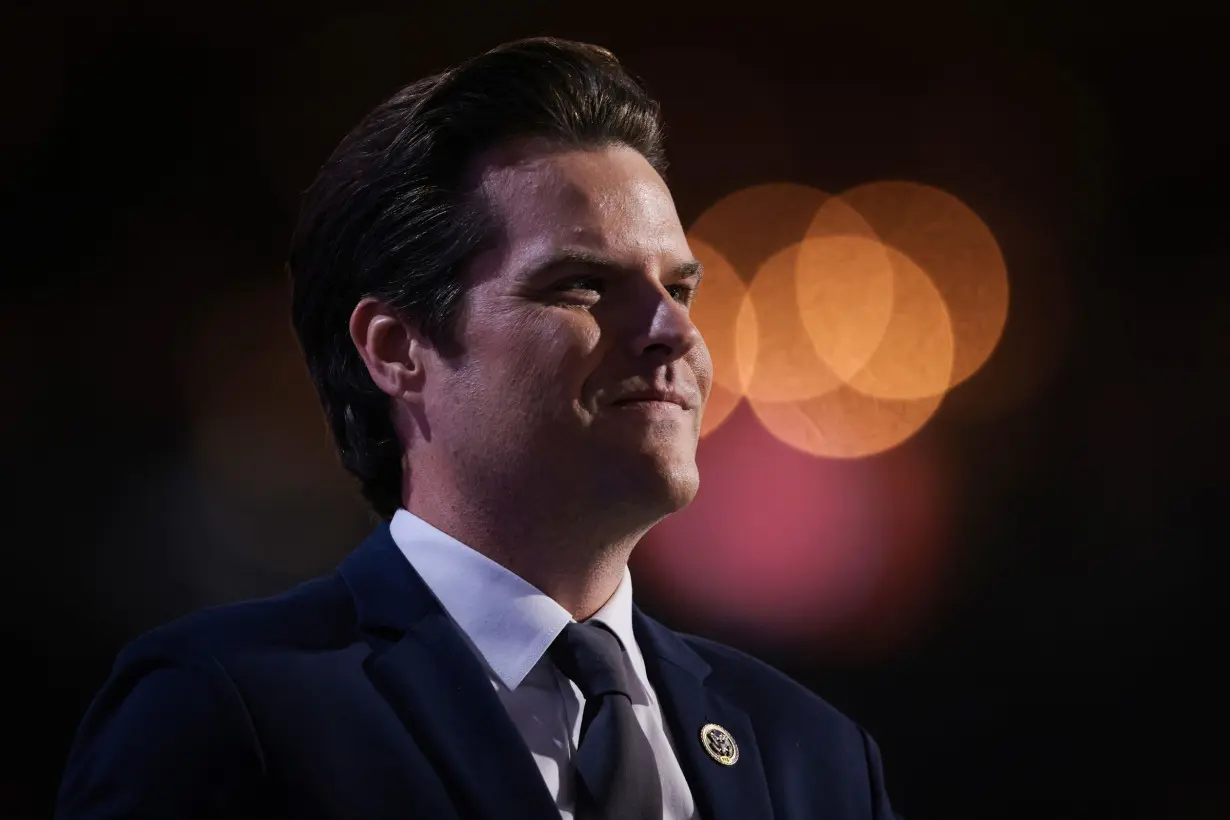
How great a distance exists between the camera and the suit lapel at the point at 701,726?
1.34m

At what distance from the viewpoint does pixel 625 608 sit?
1.44 meters

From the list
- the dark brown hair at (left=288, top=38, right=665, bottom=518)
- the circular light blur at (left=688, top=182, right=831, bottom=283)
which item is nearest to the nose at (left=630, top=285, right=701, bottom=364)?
the dark brown hair at (left=288, top=38, right=665, bottom=518)

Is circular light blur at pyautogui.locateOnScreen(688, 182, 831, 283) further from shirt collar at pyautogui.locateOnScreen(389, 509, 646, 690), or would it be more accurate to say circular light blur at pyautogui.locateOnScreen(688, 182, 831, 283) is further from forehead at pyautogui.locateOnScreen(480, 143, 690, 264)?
shirt collar at pyautogui.locateOnScreen(389, 509, 646, 690)

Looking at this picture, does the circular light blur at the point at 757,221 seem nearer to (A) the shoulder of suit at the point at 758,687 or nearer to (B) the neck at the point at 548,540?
(A) the shoulder of suit at the point at 758,687

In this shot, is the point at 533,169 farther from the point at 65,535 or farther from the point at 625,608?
the point at 65,535

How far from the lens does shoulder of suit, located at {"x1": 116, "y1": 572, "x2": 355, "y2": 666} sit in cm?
123

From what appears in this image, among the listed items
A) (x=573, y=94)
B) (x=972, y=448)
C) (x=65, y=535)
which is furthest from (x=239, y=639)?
(x=972, y=448)

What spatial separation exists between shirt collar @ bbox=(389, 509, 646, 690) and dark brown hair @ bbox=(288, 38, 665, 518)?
194 mm

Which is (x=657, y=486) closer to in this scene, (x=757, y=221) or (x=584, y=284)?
(x=584, y=284)

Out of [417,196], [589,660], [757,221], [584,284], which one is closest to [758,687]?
[589,660]

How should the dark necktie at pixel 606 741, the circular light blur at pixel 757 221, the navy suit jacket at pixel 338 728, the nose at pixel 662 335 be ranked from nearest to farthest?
the navy suit jacket at pixel 338 728 → the dark necktie at pixel 606 741 → the nose at pixel 662 335 → the circular light blur at pixel 757 221

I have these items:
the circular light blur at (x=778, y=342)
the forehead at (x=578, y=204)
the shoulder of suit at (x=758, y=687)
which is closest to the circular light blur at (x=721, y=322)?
the circular light blur at (x=778, y=342)

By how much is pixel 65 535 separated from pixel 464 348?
3.02 ft

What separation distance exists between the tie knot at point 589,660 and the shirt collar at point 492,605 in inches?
0.6
